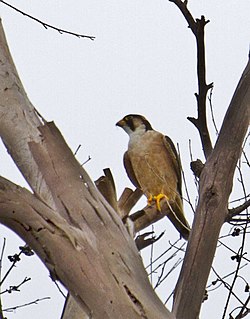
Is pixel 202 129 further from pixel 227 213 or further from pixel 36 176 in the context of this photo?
pixel 36 176

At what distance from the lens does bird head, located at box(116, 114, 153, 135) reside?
13.1 feet

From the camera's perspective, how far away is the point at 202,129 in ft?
6.39

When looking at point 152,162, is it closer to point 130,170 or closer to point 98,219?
point 130,170

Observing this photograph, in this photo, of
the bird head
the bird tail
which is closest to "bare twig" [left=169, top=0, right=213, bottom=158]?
the bird tail

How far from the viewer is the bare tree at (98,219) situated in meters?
1.68

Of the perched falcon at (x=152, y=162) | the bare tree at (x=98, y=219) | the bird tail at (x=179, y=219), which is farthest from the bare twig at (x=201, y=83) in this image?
the perched falcon at (x=152, y=162)

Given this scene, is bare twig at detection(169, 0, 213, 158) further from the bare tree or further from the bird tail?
the bird tail

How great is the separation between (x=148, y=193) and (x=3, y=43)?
4.95 ft

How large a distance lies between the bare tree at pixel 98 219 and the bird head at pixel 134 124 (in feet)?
6.27

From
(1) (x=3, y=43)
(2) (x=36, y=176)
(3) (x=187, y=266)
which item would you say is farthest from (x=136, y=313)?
(1) (x=3, y=43)

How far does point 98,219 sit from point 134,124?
2224mm

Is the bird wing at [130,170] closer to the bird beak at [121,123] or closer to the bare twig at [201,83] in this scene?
the bird beak at [121,123]

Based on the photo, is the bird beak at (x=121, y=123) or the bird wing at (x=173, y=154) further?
the bird beak at (x=121, y=123)

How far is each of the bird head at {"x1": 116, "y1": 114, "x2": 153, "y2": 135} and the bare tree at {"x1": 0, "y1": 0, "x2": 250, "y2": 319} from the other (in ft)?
6.27
